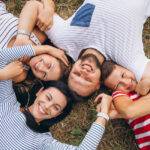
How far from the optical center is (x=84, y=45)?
3586 mm

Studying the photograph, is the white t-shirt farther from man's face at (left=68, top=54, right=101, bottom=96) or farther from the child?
man's face at (left=68, top=54, right=101, bottom=96)

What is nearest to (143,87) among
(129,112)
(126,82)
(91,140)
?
(126,82)

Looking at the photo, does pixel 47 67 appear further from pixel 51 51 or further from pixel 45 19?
pixel 45 19

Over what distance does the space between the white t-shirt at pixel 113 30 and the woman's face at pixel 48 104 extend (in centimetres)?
43

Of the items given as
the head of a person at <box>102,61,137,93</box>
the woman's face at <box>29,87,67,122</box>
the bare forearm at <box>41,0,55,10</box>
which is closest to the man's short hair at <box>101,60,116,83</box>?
the head of a person at <box>102,61,137,93</box>

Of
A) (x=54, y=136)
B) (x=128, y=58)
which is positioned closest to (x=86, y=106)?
(x=54, y=136)

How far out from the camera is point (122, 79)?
347 centimetres

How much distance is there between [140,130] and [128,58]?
1.84 ft

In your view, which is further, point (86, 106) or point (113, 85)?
point (86, 106)

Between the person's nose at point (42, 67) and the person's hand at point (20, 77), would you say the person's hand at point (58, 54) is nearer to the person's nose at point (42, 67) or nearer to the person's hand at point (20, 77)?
the person's nose at point (42, 67)

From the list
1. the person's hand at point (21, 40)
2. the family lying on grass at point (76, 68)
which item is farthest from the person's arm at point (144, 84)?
the person's hand at point (21, 40)

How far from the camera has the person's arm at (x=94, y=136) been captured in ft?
10.9

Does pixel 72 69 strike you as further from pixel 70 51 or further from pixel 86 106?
pixel 86 106

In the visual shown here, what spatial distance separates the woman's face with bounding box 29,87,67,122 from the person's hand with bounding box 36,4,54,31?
505 mm
